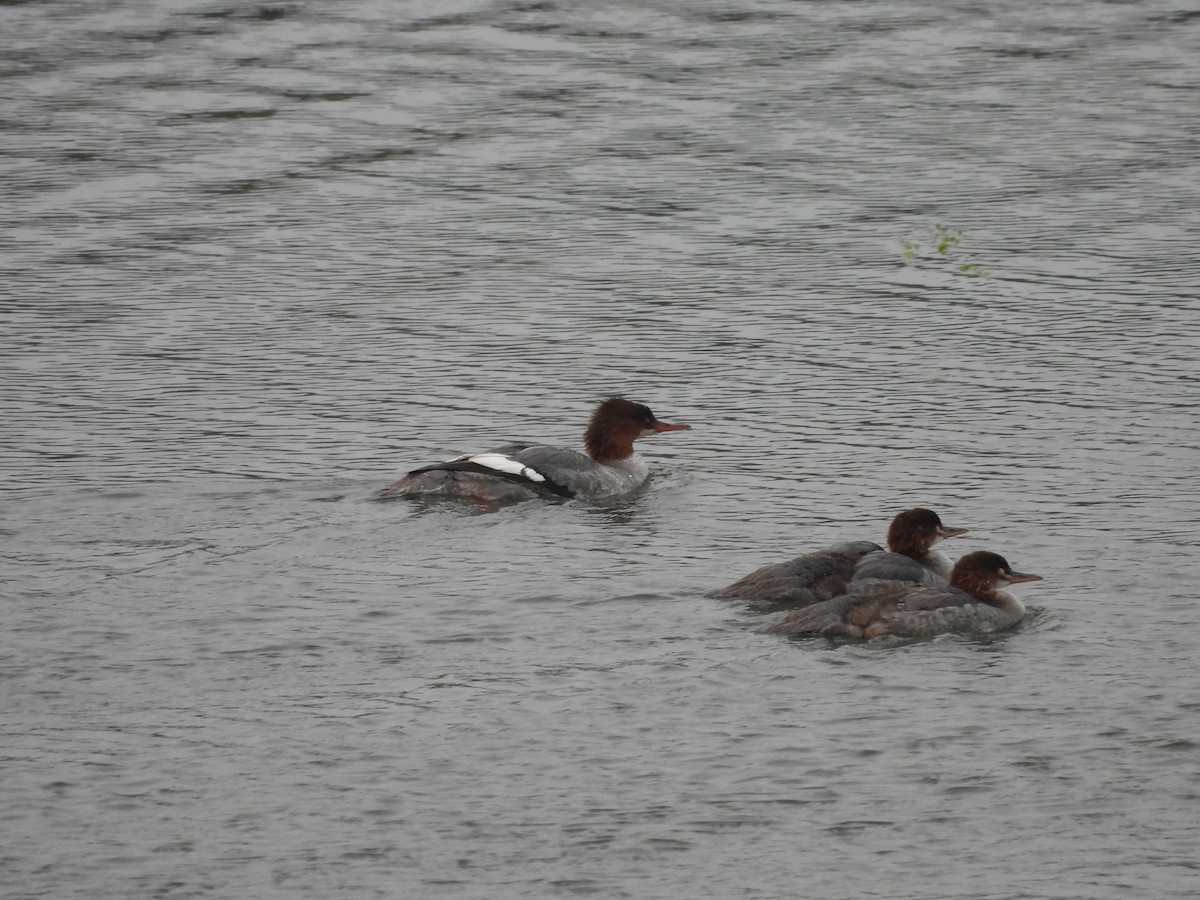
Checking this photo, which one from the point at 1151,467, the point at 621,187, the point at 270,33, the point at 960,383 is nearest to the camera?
the point at 1151,467

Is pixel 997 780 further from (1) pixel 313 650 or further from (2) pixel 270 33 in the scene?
(2) pixel 270 33

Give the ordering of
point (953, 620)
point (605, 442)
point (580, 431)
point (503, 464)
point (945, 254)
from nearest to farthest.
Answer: point (953, 620), point (503, 464), point (605, 442), point (580, 431), point (945, 254)

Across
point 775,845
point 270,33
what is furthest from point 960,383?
point 270,33

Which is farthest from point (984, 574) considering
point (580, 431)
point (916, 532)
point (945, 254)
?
point (945, 254)

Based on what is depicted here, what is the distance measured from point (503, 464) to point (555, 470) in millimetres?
527

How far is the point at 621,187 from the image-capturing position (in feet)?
78.8

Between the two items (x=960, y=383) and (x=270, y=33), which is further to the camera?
(x=270, y=33)

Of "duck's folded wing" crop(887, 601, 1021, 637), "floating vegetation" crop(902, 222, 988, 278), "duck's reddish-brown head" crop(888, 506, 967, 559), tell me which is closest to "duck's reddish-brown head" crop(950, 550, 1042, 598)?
"duck's folded wing" crop(887, 601, 1021, 637)

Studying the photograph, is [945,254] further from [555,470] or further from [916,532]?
[916,532]

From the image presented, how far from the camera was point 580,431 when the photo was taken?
1670 centimetres

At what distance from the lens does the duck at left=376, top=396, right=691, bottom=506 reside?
1482cm

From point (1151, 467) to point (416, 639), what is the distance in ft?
19.8

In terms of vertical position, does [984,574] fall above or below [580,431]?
above

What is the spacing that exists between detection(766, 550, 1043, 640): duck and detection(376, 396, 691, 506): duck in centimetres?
331
